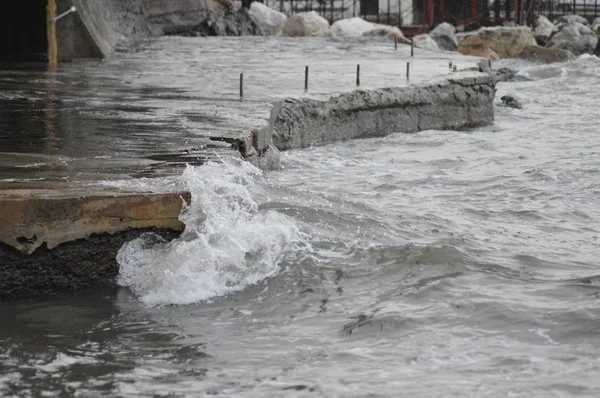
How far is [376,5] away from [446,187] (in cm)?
3027

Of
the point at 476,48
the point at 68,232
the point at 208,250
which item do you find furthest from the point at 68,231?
the point at 476,48

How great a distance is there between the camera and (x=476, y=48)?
25.3 m

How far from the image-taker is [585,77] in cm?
1994

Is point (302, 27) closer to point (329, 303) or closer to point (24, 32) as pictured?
point (24, 32)

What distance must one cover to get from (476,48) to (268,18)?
7.03 metres

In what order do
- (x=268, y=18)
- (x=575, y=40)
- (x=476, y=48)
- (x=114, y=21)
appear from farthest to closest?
(x=268, y=18)
(x=575, y=40)
(x=476, y=48)
(x=114, y=21)

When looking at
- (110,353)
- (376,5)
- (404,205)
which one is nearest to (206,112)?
(404,205)

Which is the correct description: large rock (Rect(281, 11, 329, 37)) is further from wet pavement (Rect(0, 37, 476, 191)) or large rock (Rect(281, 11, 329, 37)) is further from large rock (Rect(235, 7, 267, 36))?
wet pavement (Rect(0, 37, 476, 191))

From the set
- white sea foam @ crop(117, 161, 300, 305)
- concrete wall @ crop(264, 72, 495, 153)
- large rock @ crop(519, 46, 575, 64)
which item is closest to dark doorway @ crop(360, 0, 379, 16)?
large rock @ crop(519, 46, 575, 64)

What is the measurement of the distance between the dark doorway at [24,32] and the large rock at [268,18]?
13.5 m

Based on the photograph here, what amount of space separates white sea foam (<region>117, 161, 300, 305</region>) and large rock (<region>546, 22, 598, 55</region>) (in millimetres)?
24179

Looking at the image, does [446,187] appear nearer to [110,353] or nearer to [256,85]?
[256,85]

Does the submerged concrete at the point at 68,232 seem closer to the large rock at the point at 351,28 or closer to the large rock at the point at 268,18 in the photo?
the large rock at the point at 268,18

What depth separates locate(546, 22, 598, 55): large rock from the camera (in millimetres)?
28188
